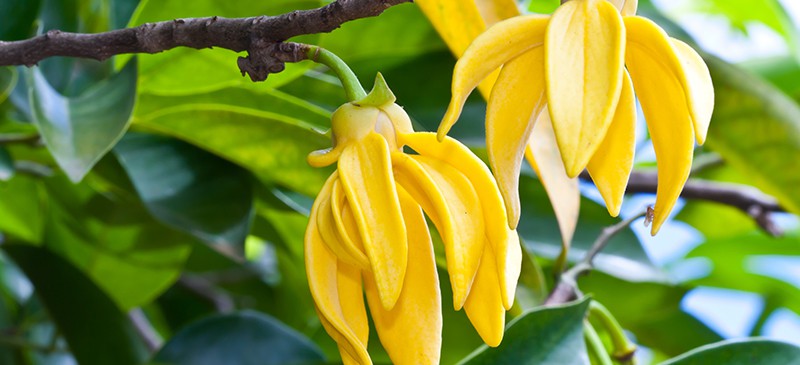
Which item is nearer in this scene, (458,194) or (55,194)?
(458,194)

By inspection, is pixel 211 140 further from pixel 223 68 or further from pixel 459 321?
pixel 459 321

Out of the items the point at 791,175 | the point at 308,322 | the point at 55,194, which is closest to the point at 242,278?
the point at 308,322

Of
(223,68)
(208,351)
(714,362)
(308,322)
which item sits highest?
(223,68)

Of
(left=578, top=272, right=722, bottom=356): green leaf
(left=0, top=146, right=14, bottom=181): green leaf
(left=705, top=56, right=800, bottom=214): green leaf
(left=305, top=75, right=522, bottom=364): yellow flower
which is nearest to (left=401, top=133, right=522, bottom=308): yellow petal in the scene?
(left=305, top=75, right=522, bottom=364): yellow flower

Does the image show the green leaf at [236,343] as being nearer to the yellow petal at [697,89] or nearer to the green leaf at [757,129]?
the green leaf at [757,129]

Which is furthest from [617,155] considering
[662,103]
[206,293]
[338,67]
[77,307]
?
[206,293]
